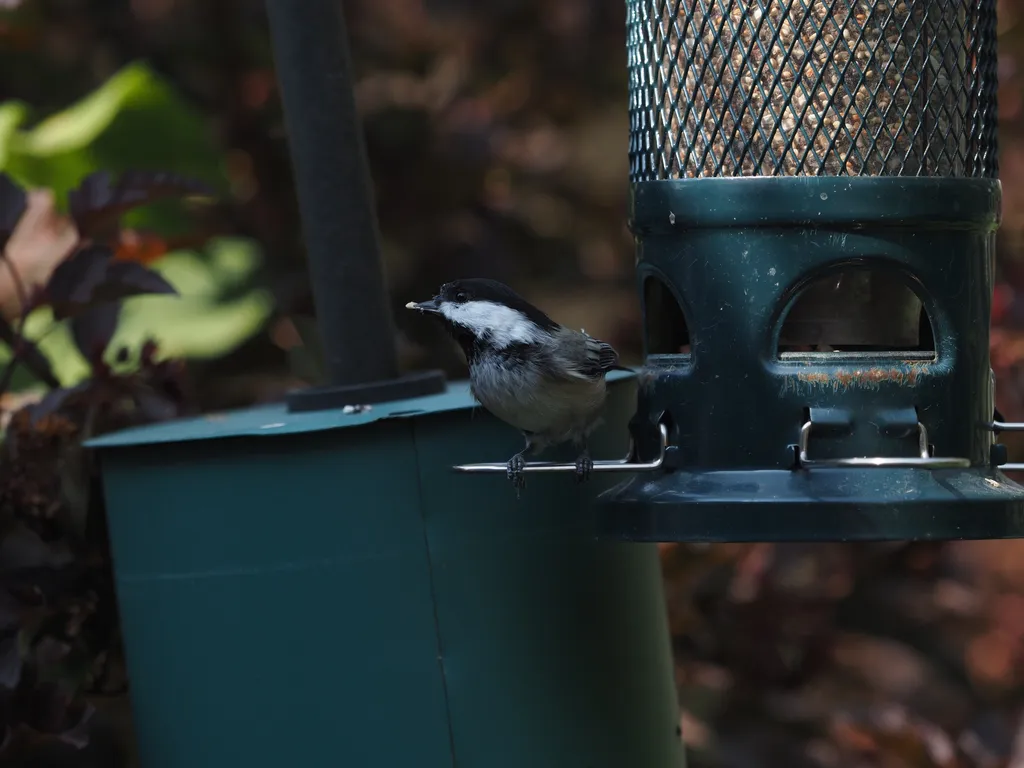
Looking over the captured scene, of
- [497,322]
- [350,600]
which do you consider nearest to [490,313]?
[497,322]

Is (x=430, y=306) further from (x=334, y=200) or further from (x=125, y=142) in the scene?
(x=125, y=142)

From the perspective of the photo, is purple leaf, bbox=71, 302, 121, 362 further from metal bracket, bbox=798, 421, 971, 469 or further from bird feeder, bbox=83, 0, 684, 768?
metal bracket, bbox=798, 421, 971, 469

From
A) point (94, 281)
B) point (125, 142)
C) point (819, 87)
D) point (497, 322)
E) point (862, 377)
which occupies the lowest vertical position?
point (862, 377)

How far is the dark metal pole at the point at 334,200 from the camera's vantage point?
2750mm

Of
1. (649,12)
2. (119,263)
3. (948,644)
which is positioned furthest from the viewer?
(948,644)

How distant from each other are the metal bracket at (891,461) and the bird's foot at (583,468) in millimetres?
348

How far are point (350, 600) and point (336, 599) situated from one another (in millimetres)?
23

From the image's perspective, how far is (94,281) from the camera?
2.80 meters

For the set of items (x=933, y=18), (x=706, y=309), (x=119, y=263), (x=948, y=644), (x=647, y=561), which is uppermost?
(x=933, y=18)

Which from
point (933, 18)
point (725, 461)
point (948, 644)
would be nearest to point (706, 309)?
point (725, 461)

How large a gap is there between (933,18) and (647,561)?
1117mm

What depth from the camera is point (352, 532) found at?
Result: 2.39m

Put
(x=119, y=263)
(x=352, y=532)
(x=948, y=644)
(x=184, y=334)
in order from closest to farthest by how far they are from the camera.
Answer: (x=352, y=532), (x=119, y=263), (x=948, y=644), (x=184, y=334)

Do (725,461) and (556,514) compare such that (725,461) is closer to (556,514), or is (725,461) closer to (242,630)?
(556,514)
